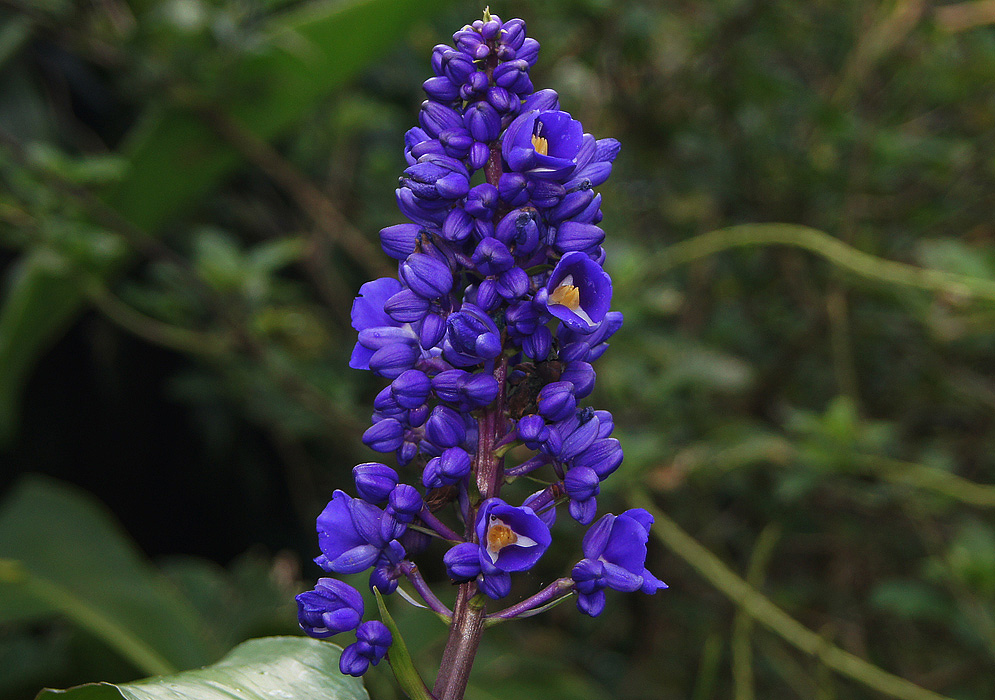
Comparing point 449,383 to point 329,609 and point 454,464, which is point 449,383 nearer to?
point 454,464

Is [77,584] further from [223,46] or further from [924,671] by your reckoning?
[924,671]

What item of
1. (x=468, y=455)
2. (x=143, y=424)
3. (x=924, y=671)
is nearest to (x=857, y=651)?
(x=924, y=671)

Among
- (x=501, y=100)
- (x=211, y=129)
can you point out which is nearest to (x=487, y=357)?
(x=501, y=100)

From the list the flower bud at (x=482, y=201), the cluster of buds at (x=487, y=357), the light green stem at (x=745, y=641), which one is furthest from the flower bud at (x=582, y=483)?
the light green stem at (x=745, y=641)

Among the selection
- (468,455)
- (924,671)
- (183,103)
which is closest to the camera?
(468,455)

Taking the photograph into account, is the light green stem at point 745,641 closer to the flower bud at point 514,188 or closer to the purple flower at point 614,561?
the purple flower at point 614,561
